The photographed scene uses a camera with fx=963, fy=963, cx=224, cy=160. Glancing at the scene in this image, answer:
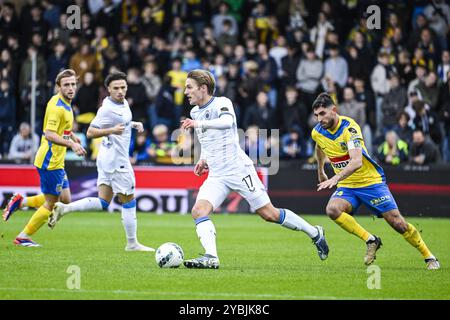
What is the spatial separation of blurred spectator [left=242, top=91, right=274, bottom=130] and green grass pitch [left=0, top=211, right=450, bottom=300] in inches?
200

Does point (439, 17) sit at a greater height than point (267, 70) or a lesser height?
greater

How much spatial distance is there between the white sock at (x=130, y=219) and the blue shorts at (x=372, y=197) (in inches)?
128

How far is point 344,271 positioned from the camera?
11.6 meters

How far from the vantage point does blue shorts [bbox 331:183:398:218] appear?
12.2m

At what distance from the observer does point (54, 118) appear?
46.3 feet

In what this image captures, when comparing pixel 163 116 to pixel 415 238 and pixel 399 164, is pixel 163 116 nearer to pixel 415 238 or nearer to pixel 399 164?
pixel 399 164

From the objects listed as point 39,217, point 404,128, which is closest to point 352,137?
point 39,217

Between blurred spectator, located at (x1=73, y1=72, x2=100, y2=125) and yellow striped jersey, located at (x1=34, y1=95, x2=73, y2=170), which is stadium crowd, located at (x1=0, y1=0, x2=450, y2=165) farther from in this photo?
yellow striped jersey, located at (x1=34, y1=95, x2=73, y2=170)

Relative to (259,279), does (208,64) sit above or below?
above

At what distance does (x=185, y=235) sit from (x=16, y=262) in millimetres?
5255

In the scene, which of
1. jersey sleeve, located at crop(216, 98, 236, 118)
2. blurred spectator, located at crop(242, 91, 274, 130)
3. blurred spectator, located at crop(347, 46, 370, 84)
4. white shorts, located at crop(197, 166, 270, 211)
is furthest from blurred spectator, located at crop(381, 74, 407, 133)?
jersey sleeve, located at crop(216, 98, 236, 118)

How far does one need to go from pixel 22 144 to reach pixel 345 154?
42.0 ft

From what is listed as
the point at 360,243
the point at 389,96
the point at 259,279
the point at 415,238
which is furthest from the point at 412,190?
the point at 259,279

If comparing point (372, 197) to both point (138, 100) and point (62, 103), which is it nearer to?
point (62, 103)
